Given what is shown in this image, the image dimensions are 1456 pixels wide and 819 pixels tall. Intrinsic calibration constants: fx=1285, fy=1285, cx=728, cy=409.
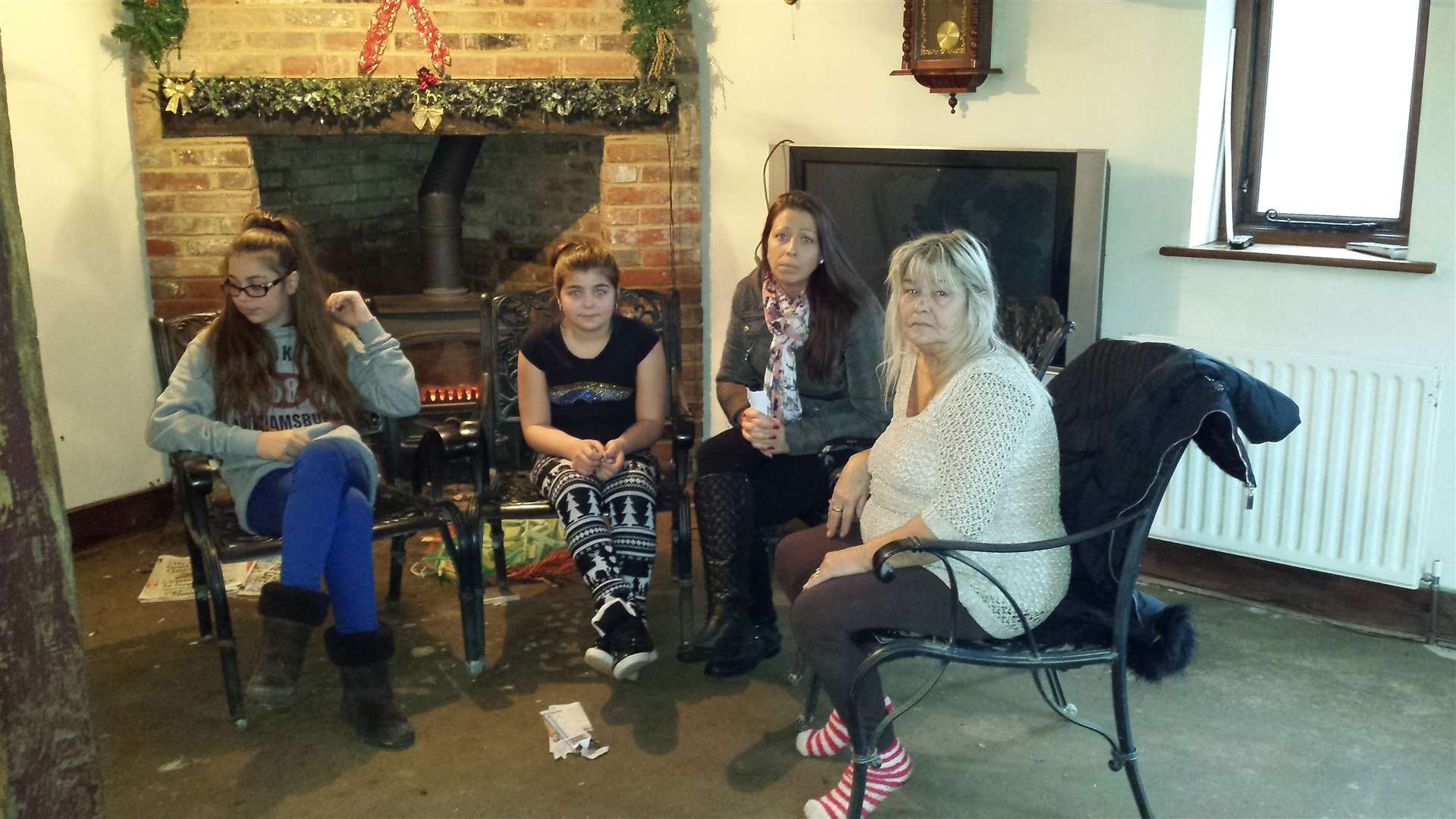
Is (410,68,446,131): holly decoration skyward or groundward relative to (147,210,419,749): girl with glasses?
skyward

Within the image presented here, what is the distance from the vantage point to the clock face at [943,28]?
357 cm

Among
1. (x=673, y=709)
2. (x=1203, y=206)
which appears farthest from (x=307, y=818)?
(x=1203, y=206)

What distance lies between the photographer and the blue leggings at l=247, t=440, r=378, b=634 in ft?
9.02

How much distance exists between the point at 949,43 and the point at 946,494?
183cm

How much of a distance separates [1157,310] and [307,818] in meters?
2.47

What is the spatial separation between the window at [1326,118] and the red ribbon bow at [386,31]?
2.37 meters

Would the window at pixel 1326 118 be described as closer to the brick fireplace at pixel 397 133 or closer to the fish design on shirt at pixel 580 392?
the brick fireplace at pixel 397 133

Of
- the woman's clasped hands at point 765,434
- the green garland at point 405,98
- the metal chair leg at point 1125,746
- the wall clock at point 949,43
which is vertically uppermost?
the wall clock at point 949,43

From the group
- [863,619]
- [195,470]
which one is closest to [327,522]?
[195,470]

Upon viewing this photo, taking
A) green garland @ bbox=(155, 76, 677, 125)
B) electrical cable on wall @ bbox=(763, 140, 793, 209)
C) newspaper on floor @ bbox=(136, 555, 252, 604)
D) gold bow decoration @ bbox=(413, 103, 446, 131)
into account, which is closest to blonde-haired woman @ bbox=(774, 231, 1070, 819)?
electrical cable on wall @ bbox=(763, 140, 793, 209)

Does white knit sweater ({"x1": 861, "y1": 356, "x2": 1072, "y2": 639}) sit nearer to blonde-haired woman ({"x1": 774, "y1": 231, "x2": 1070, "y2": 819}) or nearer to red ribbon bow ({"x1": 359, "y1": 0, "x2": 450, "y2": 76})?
blonde-haired woman ({"x1": 774, "y1": 231, "x2": 1070, "y2": 819})

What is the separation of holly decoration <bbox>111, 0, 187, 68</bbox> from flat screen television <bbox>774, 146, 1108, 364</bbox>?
6.21ft

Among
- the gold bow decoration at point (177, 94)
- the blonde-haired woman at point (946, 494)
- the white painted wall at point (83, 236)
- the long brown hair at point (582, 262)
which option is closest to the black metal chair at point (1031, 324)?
the blonde-haired woman at point (946, 494)

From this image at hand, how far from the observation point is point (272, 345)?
3.04 metres
